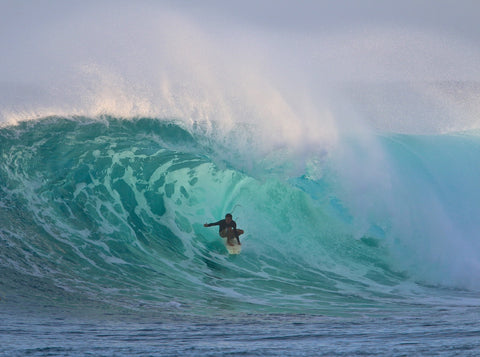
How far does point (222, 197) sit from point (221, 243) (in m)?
1.32

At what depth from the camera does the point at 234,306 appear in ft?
22.6

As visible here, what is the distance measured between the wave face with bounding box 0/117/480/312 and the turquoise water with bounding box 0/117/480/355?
1.2 inches

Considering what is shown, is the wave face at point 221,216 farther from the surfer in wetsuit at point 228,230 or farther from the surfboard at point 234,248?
the surfer in wetsuit at point 228,230

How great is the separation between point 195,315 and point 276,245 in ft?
13.4

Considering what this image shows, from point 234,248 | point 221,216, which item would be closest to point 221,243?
point 234,248

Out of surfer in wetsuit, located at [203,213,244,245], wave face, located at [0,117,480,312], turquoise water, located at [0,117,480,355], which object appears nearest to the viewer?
turquoise water, located at [0,117,480,355]

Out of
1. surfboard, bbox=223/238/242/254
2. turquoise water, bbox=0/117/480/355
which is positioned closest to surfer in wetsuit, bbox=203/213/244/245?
surfboard, bbox=223/238/242/254

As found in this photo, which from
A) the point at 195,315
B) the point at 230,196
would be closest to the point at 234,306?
the point at 195,315

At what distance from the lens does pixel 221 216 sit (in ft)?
35.1

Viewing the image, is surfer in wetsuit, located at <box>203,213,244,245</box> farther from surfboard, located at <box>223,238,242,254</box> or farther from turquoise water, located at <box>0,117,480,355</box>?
turquoise water, located at <box>0,117,480,355</box>

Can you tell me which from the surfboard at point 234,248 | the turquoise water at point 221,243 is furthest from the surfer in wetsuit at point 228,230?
the turquoise water at point 221,243

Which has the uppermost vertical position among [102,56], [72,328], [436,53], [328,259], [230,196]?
[436,53]

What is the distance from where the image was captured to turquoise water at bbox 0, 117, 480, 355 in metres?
5.48

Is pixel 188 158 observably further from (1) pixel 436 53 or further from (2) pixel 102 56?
(1) pixel 436 53
